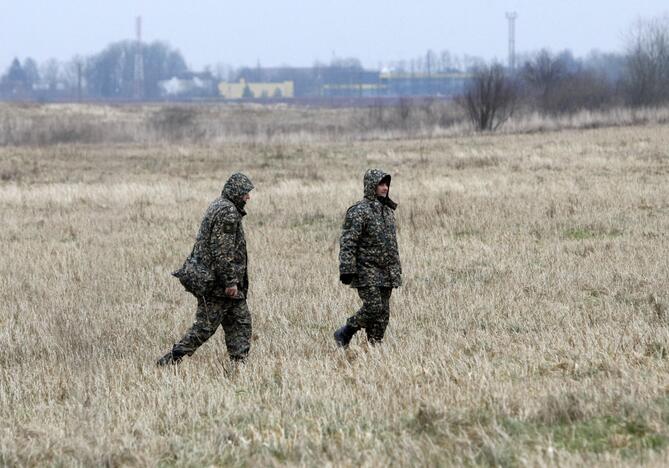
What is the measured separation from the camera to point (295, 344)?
8273mm

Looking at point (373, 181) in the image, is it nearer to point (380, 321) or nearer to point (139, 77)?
point (380, 321)

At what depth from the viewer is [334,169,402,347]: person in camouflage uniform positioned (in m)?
7.42

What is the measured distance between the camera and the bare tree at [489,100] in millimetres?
48281

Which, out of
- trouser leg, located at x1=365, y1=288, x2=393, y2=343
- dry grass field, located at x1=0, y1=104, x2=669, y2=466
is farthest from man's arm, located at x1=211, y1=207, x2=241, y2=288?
trouser leg, located at x1=365, y1=288, x2=393, y2=343

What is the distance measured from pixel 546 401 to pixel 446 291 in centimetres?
489

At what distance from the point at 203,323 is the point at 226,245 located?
2.24 ft

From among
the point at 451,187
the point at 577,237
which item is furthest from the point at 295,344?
the point at 451,187

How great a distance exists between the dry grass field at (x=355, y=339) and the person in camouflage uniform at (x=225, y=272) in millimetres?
259

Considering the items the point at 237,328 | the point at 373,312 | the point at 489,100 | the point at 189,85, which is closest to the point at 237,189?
the point at 237,328

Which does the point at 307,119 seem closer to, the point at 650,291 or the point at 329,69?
the point at 650,291

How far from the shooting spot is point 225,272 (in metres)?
7.04

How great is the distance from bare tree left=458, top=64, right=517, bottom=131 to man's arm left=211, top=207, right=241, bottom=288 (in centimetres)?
4152

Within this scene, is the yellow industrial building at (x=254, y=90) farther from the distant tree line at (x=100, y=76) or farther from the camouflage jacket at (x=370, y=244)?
the camouflage jacket at (x=370, y=244)

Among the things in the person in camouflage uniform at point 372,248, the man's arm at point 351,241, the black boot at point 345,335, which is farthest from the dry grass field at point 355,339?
the man's arm at point 351,241
